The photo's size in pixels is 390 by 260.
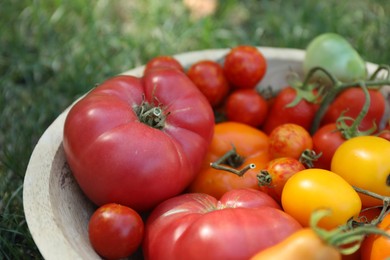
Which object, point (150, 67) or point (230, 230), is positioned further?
point (150, 67)

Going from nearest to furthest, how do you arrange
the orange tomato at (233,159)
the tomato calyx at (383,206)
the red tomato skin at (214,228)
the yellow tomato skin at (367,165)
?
the red tomato skin at (214,228), the tomato calyx at (383,206), the yellow tomato skin at (367,165), the orange tomato at (233,159)

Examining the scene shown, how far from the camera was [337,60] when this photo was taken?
1794mm

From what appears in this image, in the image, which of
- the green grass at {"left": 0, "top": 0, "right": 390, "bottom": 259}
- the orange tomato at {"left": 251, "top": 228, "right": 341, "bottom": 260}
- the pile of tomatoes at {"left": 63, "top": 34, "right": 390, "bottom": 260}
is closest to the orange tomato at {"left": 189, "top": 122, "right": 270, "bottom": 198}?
the pile of tomatoes at {"left": 63, "top": 34, "right": 390, "bottom": 260}

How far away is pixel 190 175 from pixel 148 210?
0.46 feet

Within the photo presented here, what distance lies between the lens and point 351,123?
5.60 feet

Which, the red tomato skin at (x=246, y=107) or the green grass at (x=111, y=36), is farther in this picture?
the green grass at (x=111, y=36)

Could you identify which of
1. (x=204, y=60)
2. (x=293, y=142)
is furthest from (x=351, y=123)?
(x=204, y=60)

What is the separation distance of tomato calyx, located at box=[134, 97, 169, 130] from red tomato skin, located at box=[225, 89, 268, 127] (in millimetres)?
362

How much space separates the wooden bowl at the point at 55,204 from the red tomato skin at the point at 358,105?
81 centimetres

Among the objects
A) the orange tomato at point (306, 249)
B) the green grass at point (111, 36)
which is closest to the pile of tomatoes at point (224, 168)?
the orange tomato at point (306, 249)

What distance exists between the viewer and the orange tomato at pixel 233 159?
1.55 metres

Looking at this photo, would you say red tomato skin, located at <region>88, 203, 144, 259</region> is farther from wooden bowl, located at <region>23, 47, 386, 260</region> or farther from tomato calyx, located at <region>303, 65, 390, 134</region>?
tomato calyx, located at <region>303, 65, 390, 134</region>

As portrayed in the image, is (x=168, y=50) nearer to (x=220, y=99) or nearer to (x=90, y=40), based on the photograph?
(x=90, y=40)

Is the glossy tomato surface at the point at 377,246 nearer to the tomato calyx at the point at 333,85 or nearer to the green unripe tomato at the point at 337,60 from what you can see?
the tomato calyx at the point at 333,85
